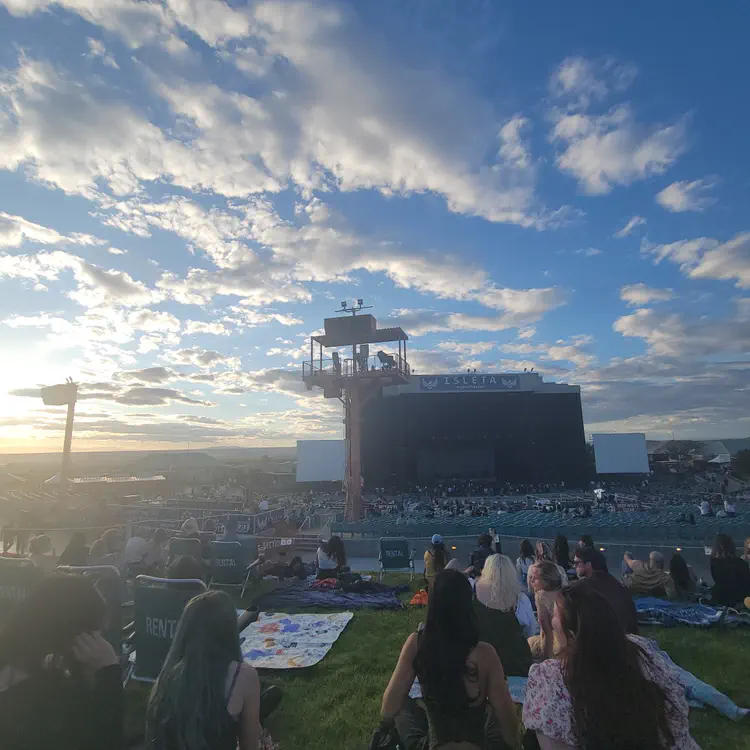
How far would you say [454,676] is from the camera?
2406 millimetres

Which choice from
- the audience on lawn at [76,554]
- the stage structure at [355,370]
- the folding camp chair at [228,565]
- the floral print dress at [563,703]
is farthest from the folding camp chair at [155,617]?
the stage structure at [355,370]

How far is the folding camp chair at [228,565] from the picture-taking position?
9.05 meters

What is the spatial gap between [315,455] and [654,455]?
2180 inches

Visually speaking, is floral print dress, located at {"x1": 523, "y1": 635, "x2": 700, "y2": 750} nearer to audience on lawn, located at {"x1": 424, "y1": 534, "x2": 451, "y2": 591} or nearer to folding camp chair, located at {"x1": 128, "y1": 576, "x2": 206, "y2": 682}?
folding camp chair, located at {"x1": 128, "y1": 576, "x2": 206, "y2": 682}

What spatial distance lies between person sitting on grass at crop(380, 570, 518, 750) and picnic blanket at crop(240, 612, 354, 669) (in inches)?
137

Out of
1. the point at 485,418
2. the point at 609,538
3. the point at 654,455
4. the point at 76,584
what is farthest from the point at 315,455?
the point at 654,455

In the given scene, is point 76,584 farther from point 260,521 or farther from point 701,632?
point 260,521

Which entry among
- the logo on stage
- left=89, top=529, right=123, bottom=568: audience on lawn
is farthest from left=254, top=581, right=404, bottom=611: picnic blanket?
the logo on stage

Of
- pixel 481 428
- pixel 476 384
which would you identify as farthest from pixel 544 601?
pixel 481 428

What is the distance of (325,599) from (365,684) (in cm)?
339

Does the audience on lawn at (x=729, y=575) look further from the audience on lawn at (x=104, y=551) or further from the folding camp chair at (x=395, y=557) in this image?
the audience on lawn at (x=104, y=551)

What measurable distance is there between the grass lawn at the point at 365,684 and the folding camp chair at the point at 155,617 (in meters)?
0.39

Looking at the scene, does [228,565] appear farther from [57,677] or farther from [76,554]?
[57,677]

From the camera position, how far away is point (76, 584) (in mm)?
2508
